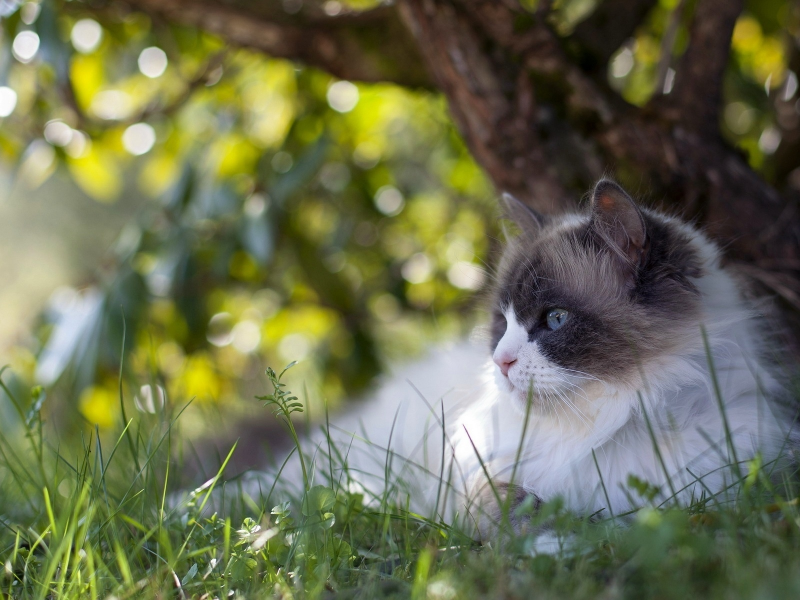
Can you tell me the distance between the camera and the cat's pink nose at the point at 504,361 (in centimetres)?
149

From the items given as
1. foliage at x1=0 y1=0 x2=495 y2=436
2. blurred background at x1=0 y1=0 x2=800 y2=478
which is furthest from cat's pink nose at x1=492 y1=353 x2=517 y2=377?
foliage at x1=0 y1=0 x2=495 y2=436

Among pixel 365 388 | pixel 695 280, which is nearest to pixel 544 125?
pixel 695 280

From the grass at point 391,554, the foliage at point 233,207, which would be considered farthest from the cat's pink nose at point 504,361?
the foliage at point 233,207

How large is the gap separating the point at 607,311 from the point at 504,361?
253 millimetres

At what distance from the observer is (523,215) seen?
71.5 inches

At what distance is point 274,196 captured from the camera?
8.11ft

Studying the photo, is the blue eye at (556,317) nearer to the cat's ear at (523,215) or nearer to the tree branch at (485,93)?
the cat's ear at (523,215)

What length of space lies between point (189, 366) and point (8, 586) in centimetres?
175

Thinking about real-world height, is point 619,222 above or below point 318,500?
above

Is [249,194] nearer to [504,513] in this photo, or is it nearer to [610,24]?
[610,24]

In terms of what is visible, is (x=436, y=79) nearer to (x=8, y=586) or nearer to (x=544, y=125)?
(x=544, y=125)

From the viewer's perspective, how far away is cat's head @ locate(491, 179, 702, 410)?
4.75 ft

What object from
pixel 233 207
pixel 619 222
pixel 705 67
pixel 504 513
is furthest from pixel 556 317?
pixel 233 207

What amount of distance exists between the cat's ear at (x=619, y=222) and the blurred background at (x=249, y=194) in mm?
608
